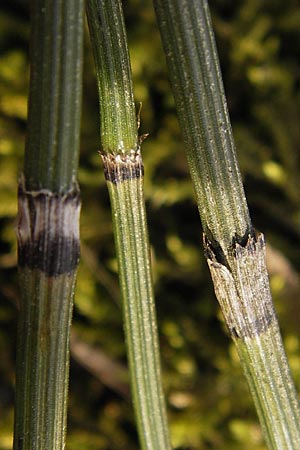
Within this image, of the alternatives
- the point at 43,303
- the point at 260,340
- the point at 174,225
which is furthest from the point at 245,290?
the point at 174,225

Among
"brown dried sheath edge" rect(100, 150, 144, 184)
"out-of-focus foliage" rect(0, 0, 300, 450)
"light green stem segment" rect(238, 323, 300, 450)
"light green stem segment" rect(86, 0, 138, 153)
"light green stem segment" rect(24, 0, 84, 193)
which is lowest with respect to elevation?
"light green stem segment" rect(238, 323, 300, 450)

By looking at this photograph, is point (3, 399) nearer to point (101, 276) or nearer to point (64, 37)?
point (101, 276)

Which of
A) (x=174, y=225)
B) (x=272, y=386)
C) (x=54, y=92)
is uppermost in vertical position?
(x=174, y=225)

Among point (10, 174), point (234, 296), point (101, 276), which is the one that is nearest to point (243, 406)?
point (101, 276)

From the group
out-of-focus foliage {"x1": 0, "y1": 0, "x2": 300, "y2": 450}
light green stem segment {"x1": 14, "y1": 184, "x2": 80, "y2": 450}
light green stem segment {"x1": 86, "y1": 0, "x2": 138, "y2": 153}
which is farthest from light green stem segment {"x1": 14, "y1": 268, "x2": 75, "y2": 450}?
out-of-focus foliage {"x1": 0, "y1": 0, "x2": 300, "y2": 450}

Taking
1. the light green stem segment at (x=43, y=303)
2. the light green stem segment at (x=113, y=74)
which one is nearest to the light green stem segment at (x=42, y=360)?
the light green stem segment at (x=43, y=303)

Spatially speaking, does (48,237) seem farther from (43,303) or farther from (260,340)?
(260,340)

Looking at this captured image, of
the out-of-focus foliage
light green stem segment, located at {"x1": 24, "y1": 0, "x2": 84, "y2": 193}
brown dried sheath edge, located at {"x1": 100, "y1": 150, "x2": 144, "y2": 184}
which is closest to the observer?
light green stem segment, located at {"x1": 24, "y1": 0, "x2": 84, "y2": 193}

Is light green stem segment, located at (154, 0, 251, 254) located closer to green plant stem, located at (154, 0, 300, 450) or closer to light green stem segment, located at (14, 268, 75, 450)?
green plant stem, located at (154, 0, 300, 450)
